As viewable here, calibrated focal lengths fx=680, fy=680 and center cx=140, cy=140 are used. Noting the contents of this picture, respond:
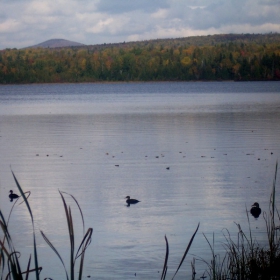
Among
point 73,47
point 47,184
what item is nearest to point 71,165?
point 47,184

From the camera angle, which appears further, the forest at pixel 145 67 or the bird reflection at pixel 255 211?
the forest at pixel 145 67

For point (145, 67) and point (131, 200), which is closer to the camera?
point (131, 200)

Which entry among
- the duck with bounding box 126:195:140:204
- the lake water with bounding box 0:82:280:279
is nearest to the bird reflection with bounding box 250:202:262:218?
the lake water with bounding box 0:82:280:279

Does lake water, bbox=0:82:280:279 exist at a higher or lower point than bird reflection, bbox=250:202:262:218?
lower

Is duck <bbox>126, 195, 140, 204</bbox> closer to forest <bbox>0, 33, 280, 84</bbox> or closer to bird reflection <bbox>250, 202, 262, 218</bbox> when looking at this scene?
bird reflection <bbox>250, 202, 262, 218</bbox>

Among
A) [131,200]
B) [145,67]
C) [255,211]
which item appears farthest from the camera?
[145,67]

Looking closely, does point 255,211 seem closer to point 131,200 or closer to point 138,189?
point 131,200

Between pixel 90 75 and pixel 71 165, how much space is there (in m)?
139

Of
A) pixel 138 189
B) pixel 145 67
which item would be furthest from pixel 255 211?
pixel 145 67

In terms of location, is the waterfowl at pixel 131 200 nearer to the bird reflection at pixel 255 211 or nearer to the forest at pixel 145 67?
the bird reflection at pixel 255 211

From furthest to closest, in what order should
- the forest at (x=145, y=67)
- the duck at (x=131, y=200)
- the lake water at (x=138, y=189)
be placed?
the forest at (x=145, y=67)
the duck at (x=131, y=200)
the lake water at (x=138, y=189)

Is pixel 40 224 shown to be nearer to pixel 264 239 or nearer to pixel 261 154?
pixel 264 239

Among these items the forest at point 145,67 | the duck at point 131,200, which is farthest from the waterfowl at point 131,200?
the forest at point 145,67

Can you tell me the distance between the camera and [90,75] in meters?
151
